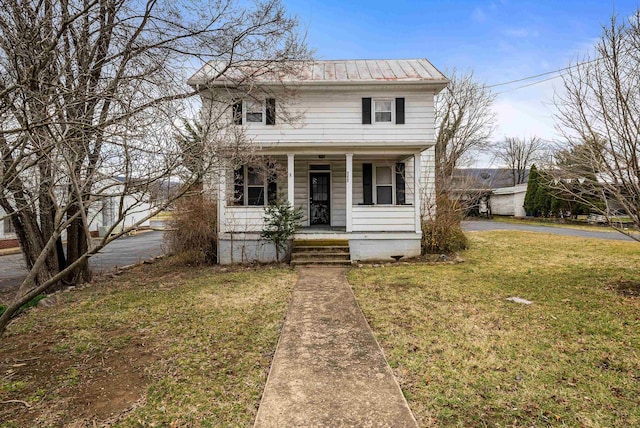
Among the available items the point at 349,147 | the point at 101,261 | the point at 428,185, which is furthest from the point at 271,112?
the point at 101,261

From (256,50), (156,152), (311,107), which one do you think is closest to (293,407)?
(156,152)

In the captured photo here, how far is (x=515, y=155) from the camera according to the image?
4219cm

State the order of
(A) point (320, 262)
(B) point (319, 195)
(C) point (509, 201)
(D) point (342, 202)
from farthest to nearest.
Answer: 1. (C) point (509, 201)
2. (B) point (319, 195)
3. (D) point (342, 202)
4. (A) point (320, 262)

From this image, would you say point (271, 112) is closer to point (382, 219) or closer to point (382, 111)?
point (382, 111)

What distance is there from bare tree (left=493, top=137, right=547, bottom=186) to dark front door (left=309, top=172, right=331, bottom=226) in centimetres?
3504

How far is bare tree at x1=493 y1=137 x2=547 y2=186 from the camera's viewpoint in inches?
1623

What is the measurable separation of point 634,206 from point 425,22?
38.4ft

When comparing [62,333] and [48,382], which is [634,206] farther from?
[62,333]

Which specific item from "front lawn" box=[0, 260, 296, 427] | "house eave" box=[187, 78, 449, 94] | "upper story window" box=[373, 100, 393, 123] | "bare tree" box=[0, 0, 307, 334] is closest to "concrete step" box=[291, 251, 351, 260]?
"front lawn" box=[0, 260, 296, 427]

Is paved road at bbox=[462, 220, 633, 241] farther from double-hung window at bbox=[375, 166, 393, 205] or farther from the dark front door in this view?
the dark front door

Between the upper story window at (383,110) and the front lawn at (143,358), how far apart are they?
6.69 meters

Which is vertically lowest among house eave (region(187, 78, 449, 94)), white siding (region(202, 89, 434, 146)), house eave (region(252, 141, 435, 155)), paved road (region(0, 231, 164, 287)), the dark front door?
paved road (region(0, 231, 164, 287))

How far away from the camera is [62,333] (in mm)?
4844

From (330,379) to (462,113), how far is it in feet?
72.9
